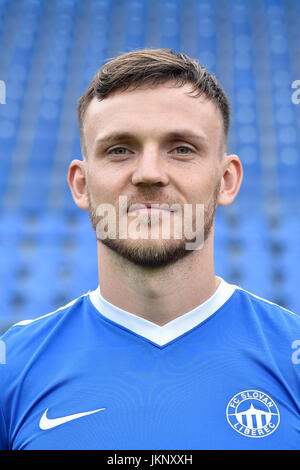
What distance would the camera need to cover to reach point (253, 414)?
4.54ft

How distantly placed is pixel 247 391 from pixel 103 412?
→ 412 millimetres

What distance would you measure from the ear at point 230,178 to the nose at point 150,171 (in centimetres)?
30

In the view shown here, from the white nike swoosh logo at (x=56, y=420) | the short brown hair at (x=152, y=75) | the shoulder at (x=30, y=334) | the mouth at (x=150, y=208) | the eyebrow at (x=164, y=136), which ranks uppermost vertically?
Answer: the short brown hair at (x=152, y=75)

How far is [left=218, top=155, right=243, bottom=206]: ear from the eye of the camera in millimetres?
1668

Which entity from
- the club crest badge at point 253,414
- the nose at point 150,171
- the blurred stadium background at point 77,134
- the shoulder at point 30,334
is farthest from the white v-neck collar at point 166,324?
the blurred stadium background at point 77,134

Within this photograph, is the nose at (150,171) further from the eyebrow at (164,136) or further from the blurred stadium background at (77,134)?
the blurred stadium background at (77,134)

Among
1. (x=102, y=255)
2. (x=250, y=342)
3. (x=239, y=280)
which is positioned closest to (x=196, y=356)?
(x=250, y=342)

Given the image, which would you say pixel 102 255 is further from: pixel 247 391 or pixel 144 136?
pixel 247 391

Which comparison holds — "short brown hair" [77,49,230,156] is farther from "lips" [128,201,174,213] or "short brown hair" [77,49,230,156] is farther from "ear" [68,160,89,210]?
"lips" [128,201,174,213]

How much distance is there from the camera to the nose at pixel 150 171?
1.40 metres

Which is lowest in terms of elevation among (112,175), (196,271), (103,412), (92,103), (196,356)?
(103,412)

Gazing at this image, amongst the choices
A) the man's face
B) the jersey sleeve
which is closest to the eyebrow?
the man's face

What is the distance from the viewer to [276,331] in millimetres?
1569
